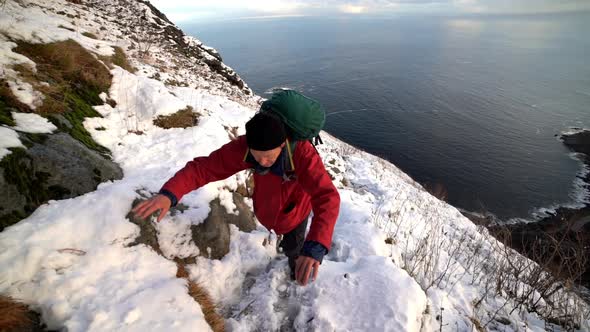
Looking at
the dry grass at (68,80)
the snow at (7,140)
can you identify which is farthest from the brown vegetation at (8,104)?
the snow at (7,140)

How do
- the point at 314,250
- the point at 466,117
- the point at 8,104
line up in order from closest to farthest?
the point at 314,250 < the point at 8,104 < the point at 466,117

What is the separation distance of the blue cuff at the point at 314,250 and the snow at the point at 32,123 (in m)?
3.80

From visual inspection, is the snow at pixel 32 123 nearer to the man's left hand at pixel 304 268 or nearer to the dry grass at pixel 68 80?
the dry grass at pixel 68 80

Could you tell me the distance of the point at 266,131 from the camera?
2.31 metres

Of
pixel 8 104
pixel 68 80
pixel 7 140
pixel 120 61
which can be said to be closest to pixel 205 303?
pixel 7 140

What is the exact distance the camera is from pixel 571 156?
132ft

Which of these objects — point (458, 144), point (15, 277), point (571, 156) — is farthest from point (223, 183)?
point (571, 156)

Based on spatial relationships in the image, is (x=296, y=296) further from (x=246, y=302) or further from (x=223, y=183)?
(x=223, y=183)

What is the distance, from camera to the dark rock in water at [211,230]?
10.3ft

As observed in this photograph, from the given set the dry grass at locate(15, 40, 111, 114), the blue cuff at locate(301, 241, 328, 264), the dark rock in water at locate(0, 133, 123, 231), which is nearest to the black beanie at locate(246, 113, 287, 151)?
the blue cuff at locate(301, 241, 328, 264)

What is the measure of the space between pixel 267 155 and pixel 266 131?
275mm

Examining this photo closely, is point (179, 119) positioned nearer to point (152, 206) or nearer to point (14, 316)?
point (152, 206)

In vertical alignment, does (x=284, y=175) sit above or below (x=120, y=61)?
below

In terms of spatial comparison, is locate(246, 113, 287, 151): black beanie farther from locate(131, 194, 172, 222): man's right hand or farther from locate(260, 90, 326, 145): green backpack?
locate(131, 194, 172, 222): man's right hand
